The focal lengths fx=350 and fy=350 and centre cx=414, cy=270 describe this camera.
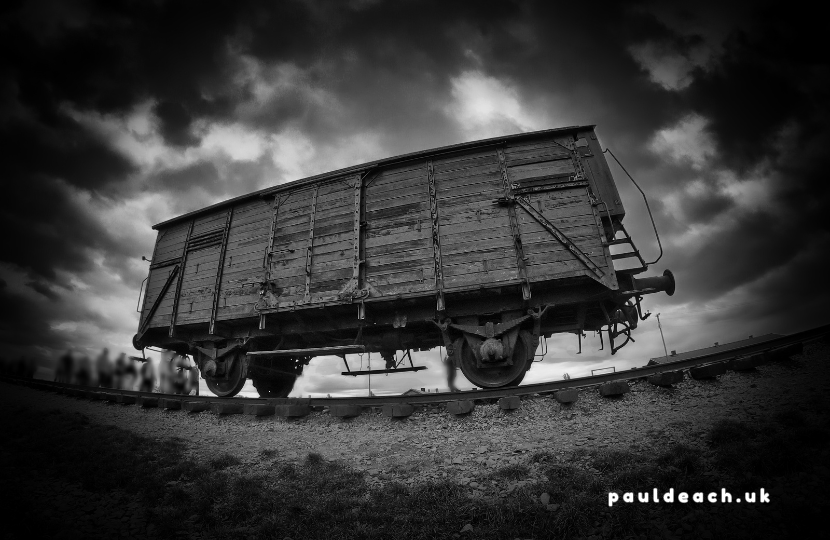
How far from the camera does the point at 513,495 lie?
3.45 m

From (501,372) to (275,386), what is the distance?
7.19 metres

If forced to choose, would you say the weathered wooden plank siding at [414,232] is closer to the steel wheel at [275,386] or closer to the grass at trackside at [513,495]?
the steel wheel at [275,386]

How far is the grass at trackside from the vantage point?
2.77 m

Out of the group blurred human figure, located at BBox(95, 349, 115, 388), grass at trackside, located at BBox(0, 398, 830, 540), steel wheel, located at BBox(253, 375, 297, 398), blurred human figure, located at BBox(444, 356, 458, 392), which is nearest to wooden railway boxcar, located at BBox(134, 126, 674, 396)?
blurred human figure, located at BBox(444, 356, 458, 392)

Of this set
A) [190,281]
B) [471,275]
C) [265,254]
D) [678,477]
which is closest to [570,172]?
[471,275]

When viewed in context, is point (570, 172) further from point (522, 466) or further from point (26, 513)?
point (26, 513)

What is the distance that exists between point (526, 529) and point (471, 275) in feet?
15.5

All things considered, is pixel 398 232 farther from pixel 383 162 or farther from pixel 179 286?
pixel 179 286

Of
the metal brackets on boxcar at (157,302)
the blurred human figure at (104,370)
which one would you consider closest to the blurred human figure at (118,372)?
the blurred human figure at (104,370)

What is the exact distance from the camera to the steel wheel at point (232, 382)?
29.1ft

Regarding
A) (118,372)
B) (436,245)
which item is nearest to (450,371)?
(436,245)

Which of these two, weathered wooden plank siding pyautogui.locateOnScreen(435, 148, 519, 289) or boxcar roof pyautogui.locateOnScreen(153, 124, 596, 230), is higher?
boxcar roof pyautogui.locateOnScreen(153, 124, 596, 230)

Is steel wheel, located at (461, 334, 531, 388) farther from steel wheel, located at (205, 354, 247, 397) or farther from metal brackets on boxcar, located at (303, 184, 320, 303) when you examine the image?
steel wheel, located at (205, 354, 247, 397)

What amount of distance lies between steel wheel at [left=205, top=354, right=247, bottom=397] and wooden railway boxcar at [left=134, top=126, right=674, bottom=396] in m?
0.04
